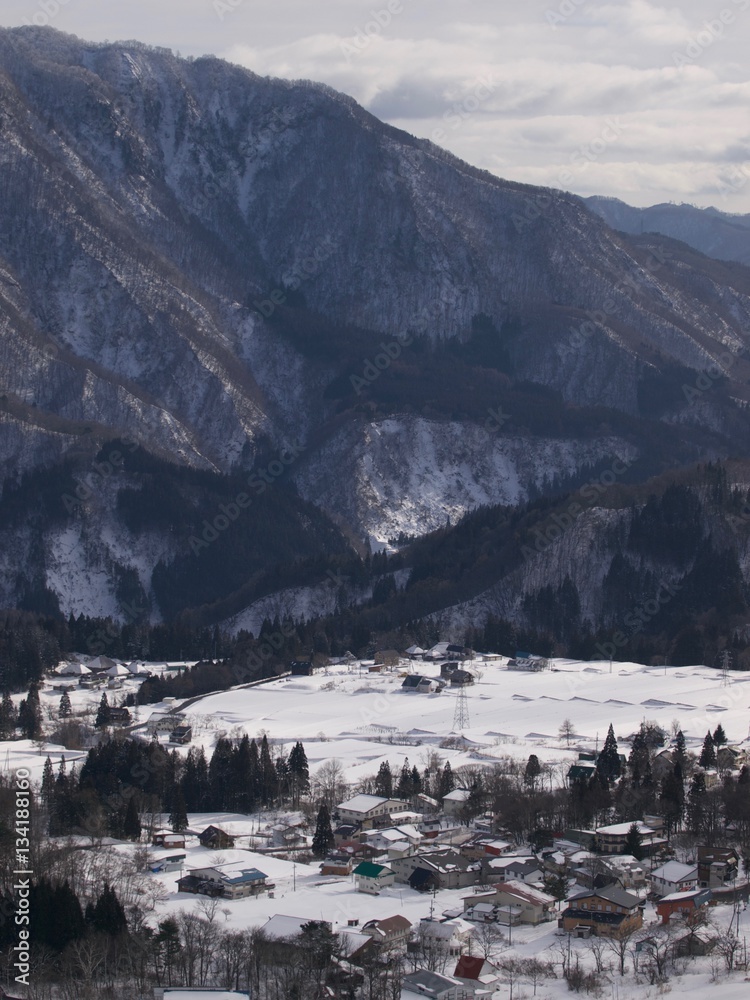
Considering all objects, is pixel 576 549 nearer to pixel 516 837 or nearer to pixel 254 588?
pixel 254 588

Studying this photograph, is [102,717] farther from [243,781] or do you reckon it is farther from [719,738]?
[719,738]

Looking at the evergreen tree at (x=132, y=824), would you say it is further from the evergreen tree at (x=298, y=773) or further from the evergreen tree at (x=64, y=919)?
the evergreen tree at (x=64, y=919)

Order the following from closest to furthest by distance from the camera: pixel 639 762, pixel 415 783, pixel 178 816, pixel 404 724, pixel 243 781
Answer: pixel 178 816
pixel 415 783
pixel 243 781
pixel 639 762
pixel 404 724

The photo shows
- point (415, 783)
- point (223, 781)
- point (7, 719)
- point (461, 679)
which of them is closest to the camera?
point (415, 783)

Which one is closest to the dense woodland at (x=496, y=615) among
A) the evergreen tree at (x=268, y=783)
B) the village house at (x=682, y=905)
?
the evergreen tree at (x=268, y=783)

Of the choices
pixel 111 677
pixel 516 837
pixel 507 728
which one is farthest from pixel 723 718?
pixel 111 677

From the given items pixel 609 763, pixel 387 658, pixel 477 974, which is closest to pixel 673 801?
pixel 609 763

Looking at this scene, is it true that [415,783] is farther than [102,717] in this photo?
No
